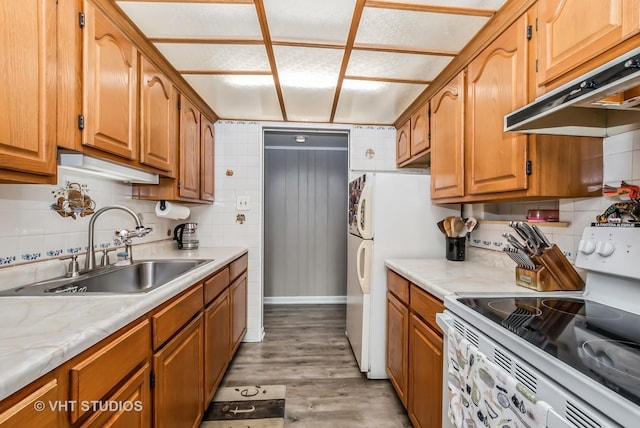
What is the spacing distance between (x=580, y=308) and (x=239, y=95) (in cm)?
234

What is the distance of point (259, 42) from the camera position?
5.18ft

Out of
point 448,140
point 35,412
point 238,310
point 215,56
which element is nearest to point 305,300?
point 238,310

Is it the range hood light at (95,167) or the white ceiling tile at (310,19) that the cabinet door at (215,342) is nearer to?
the range hood light at (95,167)

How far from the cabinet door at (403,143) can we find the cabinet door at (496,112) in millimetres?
940

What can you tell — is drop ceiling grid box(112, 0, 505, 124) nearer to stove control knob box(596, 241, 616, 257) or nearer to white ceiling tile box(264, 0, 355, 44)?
white ceiling tile box(264, 0, 355, 44)

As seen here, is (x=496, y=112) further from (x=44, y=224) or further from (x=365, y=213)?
(x=44, y=224)

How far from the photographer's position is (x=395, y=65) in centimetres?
181

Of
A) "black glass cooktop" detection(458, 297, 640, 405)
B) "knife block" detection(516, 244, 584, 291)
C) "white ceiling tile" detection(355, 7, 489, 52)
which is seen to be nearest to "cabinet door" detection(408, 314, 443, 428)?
"black glass cooktop" detection(458, 297, 640, 405)

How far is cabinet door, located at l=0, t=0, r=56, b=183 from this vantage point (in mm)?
887

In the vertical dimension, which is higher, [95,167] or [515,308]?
[95,167]

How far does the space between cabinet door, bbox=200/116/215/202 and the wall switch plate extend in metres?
0.24

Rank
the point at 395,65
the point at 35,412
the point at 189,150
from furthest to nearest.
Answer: the point at 189,150 → the point at 395,65 → the point at 35,412

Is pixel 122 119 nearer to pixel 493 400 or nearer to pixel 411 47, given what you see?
pixel 411 47

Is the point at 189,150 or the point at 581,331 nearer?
A: the point at 581,331
